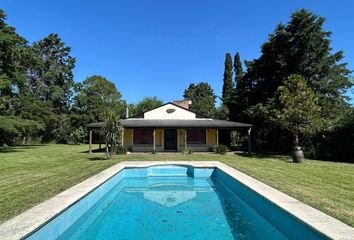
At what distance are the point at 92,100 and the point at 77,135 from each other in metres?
6.42

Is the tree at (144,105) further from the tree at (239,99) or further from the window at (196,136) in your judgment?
the window at (196,136)

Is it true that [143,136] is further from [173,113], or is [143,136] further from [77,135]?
[77,135]

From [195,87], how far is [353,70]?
52.1m

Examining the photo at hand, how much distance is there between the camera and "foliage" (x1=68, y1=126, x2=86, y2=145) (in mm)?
39000

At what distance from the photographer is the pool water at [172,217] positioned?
541cm

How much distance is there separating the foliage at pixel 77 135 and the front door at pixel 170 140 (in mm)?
20193

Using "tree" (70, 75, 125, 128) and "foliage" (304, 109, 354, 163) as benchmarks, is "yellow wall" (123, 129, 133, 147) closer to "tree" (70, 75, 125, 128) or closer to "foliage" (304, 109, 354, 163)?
"foliage" (304, 109, 354, 163)

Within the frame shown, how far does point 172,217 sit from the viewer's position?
657 cm

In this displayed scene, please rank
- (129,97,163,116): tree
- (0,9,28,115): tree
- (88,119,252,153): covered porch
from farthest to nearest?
(129,97,163,116): tree
(0,9,28,115): tree
(88,119,252,153): covered porch

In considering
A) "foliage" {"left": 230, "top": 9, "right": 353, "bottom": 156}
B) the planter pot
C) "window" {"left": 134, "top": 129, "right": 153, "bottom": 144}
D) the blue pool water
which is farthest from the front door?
the blue pool water

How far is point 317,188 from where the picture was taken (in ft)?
25.6

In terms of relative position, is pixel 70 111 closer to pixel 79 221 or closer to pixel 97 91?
pixel 97 91

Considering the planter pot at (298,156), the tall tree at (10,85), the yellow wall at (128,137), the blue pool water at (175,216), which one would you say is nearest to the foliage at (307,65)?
the planter pot at (298,156)

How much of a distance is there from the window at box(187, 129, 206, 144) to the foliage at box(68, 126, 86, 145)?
21.7 metres
